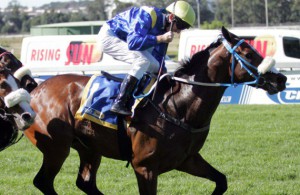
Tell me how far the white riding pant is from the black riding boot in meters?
0.06

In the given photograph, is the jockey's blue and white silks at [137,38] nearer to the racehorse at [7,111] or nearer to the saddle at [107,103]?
the saddle at [107,103]

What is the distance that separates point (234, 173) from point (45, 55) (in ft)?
46.6

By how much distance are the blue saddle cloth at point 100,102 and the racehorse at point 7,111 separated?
633mm

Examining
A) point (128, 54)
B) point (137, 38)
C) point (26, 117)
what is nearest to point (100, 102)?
point (128, 54)

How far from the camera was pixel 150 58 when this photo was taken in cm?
601

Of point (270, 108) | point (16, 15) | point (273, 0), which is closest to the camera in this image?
point (270, 108)

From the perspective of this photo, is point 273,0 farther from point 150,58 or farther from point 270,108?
point 150,58

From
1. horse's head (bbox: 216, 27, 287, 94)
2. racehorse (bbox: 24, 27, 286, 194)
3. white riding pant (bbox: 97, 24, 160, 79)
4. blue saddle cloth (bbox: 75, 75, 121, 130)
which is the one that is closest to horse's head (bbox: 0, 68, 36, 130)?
blue saddle cloth (bbox: 75, 75, 121, 130)

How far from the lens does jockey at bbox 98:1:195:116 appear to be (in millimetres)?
5785

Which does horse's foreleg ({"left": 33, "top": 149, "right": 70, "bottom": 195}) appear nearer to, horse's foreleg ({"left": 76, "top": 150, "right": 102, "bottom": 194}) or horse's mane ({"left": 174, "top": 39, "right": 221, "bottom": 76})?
horse's foreleg ({"left": 76, "top": 150, "right": 102, "bottom": 194})

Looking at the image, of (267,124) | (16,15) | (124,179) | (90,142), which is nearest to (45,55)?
(267,124)

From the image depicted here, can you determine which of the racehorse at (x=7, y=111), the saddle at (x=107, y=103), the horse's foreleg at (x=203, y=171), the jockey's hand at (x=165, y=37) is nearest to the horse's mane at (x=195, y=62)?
the saddle at (x=107, y=103)

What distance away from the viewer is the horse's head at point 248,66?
5645 mm

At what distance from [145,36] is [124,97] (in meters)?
0.58
